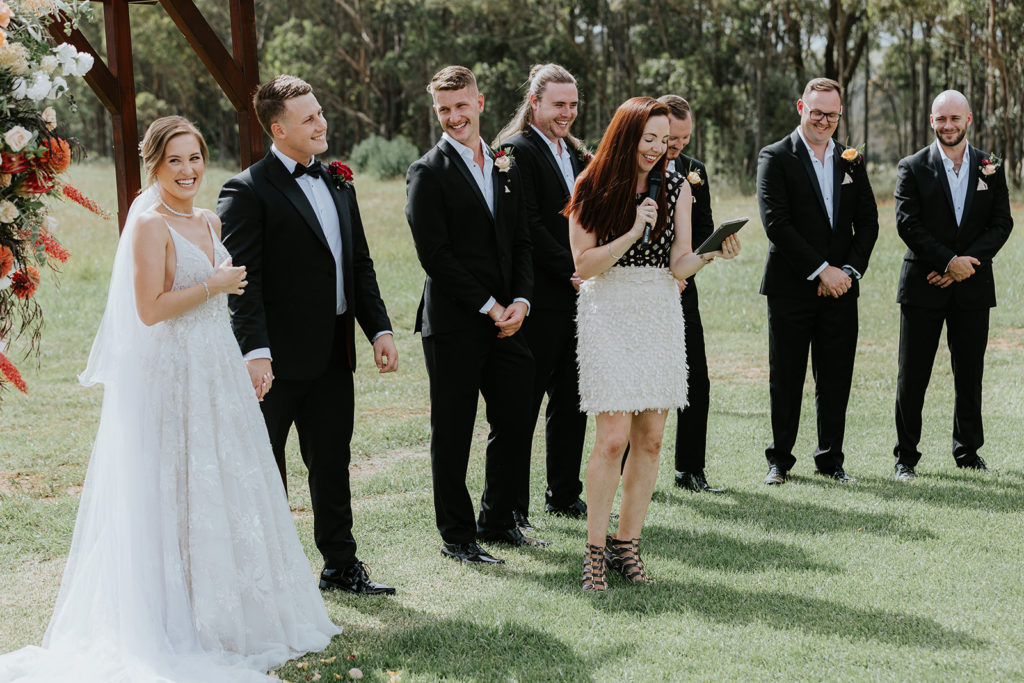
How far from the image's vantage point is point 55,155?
382 centimetres

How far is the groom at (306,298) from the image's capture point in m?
4.55

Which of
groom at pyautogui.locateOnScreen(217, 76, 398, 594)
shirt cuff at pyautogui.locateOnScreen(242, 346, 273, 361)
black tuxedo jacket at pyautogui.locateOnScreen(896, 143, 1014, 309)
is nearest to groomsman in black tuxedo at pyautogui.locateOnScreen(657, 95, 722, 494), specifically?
black tuxedo jacket at pyautogui.locateOnScreen(896, 143, 1014, 309)

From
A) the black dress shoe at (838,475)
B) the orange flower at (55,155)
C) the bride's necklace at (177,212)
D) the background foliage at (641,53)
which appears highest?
the background foliage at (641,53)

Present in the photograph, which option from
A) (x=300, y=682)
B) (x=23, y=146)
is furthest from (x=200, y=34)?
(x=300, y=682)

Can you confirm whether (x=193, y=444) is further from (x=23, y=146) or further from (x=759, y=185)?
(x=759, y=185)

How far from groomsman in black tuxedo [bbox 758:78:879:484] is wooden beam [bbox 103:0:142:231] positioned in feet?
13.4

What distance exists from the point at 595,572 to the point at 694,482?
221 cm

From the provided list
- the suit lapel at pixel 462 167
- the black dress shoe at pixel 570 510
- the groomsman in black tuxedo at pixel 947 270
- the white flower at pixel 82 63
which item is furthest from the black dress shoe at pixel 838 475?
the white flower at pixel 82 63

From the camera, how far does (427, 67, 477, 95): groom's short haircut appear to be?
512cm

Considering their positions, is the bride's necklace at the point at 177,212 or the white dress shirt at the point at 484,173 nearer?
the bride's necklace at the point at 177,212

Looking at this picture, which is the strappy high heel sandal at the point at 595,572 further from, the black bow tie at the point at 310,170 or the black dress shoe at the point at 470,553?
the black bow tie at the point at 310,170

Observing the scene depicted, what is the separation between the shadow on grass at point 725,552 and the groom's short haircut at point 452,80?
259 cm

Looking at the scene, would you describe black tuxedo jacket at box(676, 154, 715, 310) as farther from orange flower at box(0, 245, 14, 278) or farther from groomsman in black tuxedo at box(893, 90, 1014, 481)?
orange flower at box(0, 245, 14, 278)

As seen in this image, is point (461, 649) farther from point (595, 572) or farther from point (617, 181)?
point (617, 181)
